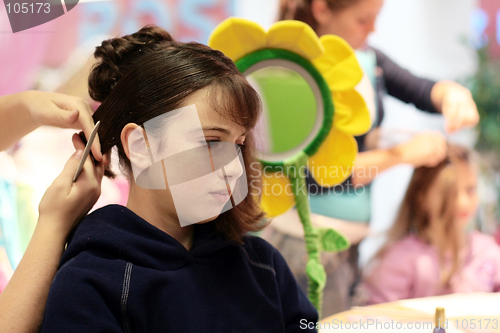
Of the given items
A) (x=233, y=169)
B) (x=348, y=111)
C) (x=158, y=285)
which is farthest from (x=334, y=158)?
(x=158, y=285)

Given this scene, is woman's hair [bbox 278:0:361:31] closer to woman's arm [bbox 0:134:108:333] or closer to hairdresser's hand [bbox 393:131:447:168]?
hairdresser's hand [bbox 393:131:447:168]

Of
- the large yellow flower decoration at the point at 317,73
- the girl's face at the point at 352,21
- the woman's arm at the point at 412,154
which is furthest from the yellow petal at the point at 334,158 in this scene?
the girl's face at the point at 352,21

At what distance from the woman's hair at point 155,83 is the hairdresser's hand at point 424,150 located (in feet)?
1.63

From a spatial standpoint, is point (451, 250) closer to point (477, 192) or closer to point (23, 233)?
point (477, 192)

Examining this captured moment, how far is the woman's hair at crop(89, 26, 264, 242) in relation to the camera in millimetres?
573

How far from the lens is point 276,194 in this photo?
85cm

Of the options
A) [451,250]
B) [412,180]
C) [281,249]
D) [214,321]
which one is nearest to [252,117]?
[214,321]

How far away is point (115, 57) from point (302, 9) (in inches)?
17.6

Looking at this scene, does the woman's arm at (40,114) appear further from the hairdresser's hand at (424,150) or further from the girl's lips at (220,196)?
the hairdresser's hand at (424,150)

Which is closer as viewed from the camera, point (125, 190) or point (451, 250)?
point (125, 190)

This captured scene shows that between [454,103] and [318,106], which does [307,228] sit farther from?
[454,103]

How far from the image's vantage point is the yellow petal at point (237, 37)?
0.77 metres

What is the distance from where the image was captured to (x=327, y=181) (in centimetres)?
88

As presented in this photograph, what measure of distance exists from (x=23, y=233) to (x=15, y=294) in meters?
0.30
